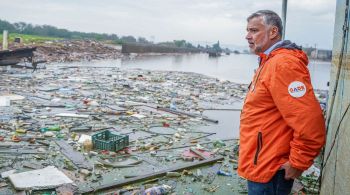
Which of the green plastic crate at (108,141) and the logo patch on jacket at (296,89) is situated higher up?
the logo patch on jacket at (296,89)

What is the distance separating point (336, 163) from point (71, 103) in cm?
965

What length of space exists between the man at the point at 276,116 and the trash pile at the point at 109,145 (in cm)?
254

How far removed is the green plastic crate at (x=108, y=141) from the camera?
21.1 feet

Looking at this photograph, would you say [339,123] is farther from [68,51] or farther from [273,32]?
[68,51]

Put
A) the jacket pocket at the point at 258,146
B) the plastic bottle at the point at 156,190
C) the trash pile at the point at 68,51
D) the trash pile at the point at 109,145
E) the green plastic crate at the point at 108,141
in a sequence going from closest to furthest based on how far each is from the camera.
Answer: the jacket pocket at the point at 258,146 < the plastic bottle at the point at 156,190 < the trash pile at the point at 109,145 < the green plastic crate at the point at 108,141 < the trash pile at the point at 68,51

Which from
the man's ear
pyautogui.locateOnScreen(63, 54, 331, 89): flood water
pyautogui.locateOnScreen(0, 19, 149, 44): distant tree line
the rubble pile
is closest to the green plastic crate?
the man's ear

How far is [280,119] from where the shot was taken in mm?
2355

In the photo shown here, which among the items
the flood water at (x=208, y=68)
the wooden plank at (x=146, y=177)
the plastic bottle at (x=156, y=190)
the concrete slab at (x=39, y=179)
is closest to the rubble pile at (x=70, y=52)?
the flood water at (x=208, y=68)

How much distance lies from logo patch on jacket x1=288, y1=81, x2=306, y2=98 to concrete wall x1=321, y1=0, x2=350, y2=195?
67 cm

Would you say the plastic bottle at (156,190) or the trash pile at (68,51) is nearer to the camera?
the plastic bottle at (156,190)

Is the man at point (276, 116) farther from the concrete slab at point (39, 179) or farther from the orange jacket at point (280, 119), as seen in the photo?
the concrete slab at point (39, 179)

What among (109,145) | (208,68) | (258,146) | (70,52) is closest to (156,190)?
(109,145)

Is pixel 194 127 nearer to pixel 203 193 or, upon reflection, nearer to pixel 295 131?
pixel 203 193

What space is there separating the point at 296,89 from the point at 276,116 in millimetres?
244
